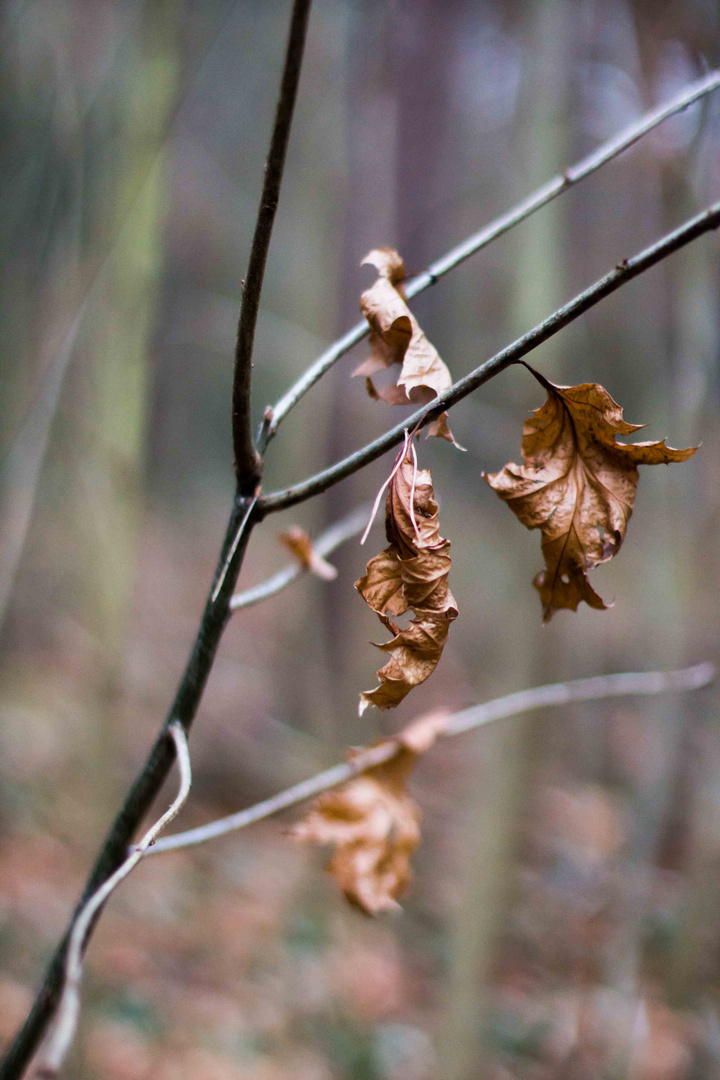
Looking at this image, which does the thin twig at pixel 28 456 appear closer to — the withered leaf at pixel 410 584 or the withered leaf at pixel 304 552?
the withered leaf at pixel 304 552

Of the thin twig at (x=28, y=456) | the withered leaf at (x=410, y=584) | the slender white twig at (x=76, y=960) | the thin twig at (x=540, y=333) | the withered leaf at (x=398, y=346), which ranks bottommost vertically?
the slender white twig at (x=76, y=960)

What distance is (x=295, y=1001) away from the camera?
320 cm

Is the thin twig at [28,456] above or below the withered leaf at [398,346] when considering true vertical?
above

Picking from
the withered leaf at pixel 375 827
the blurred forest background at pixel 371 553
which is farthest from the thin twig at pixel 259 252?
the blurred forest background at pixel 371 553

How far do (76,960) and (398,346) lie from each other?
2.02 feet

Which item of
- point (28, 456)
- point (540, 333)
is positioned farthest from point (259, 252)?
point (28, 456)

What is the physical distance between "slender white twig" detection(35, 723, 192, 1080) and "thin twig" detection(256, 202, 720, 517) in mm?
266

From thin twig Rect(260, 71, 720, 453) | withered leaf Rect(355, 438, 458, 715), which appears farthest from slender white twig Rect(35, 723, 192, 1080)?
thin twig Rect(260, 71, 720, 453)

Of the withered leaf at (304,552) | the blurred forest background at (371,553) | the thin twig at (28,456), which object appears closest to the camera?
the withered leaf at (304,552)

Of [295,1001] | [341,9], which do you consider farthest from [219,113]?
[295,1001]

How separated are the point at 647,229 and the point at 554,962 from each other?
145 inches

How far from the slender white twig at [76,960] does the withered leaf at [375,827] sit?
0.40m

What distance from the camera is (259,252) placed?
524mm

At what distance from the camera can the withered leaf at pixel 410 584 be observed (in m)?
0.56
